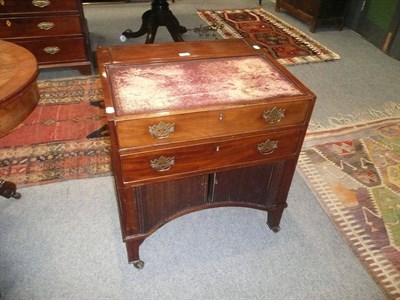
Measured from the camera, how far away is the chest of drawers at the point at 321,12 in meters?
4.19

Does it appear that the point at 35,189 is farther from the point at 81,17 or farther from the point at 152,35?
the point at 152,35

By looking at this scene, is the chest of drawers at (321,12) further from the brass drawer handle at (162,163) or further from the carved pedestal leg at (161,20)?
the brass drawer handle at (162,163)

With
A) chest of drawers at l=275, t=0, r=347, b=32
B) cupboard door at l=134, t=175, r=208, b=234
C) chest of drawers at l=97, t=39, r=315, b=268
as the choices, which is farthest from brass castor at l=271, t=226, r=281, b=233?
chest of drawers at l=275, t=0, r=347, b=32

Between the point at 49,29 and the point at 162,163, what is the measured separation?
2.15 metres

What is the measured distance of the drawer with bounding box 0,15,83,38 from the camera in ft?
8.67

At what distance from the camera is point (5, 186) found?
5.79 feet

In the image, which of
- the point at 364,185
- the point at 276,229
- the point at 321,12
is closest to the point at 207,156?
the point at 276,229

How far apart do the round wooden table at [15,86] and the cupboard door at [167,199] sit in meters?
0.51

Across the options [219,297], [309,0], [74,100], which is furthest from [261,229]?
[309,0]

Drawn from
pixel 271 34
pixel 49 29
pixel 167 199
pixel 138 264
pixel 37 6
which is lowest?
pixel 138 264

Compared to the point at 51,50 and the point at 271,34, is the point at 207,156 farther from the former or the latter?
the point at 271,34

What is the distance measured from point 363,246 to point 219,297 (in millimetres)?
840

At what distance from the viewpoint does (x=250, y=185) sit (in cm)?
157

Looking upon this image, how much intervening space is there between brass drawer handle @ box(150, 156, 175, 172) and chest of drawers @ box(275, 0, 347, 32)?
385 centimetres
